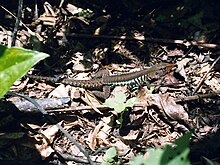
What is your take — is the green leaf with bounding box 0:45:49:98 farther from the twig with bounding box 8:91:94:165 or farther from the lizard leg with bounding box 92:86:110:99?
the lizard leg with bounding box 92:86:110:99

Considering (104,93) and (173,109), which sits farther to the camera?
(104,93)

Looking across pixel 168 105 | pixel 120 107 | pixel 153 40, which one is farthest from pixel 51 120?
pixel 153 40

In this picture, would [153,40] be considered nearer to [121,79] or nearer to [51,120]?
[121,79]

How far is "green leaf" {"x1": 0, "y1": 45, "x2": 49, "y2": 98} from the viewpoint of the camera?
6.67ft

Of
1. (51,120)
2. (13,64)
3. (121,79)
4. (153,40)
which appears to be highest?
(13,64)

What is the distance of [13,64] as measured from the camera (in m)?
2.04

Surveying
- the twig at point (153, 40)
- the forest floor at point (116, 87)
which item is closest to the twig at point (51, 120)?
the forest floor at point (116, 87)

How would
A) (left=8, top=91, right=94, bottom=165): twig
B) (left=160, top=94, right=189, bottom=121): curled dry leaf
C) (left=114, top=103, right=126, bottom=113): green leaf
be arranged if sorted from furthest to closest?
(left=160, top=94, right=189, bottom=121): curled dry leaf
(left=114, top=103, right=126, bottom=113): green leaf
(left=8, top=91, right=94, bottom=165): twig

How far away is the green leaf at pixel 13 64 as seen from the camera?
2.03 metres

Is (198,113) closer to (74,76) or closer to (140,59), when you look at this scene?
(140,59)

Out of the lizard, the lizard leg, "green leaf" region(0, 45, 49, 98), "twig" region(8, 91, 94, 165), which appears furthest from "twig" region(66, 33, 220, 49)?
"green leaf" region(0, 45, 49, 98)

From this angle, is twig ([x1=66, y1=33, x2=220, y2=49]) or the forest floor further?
twig ([x1=66, y1=33, x2=220, y2=49])

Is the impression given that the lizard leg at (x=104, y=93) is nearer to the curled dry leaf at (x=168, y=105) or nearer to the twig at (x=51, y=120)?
the curled dry leaf at (x=168, y=105)

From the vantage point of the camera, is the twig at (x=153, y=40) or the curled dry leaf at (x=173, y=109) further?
the twig at (x=153, y=40)
